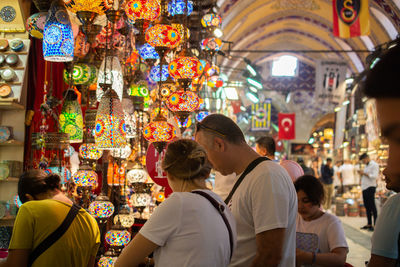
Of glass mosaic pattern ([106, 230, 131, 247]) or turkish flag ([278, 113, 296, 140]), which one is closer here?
glass mosaic pattern ([106, 230, 131, 247])

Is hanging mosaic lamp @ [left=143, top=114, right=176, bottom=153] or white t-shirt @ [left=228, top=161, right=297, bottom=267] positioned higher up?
hanging mosaic lamp @ [left=143, top=114, right=176, bottom=153]

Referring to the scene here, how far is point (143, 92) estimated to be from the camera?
5.08 metres

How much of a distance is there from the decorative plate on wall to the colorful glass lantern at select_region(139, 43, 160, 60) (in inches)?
48.0

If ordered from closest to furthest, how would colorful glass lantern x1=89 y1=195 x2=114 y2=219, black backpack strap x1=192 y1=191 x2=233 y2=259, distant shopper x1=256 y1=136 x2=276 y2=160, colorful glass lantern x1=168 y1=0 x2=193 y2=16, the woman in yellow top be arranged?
black backpack strap x1=192 y1=191 x2=233 y2=259
the woman in yellow top
colorful glass lantern x1=89 y1=195 x2=114 y2=219
distant shopper x1=256 y1=136 x2=276 y2=160
colorful glass lantern x1=168 y1=0 x2=193 y2=16

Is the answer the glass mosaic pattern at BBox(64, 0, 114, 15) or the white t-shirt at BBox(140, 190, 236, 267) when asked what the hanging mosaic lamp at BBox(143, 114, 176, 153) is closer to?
the glass mosaic pattern at BBox(64, 0, 114, 15)

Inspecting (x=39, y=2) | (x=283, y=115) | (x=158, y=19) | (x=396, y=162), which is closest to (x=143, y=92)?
(x=158, y=19)

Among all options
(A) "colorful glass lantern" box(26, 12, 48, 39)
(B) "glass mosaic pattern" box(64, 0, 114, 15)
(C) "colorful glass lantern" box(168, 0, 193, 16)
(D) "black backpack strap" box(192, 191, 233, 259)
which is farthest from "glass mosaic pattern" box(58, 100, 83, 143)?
(D) "black backpack strap" box(192, 191, 233, 259)

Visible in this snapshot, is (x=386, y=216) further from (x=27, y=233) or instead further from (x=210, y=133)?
(x=27, y=233)

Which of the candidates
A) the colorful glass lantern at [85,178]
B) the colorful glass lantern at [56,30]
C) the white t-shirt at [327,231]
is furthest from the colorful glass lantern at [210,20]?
the white t-shirt at [327,231]

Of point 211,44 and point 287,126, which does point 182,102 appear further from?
point 287,126

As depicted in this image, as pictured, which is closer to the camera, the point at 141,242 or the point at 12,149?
the point at 141,242

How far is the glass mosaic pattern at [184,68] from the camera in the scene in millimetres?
4629

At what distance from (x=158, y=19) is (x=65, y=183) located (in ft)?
5.20

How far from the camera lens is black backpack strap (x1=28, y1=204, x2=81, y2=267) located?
8.39 feet
